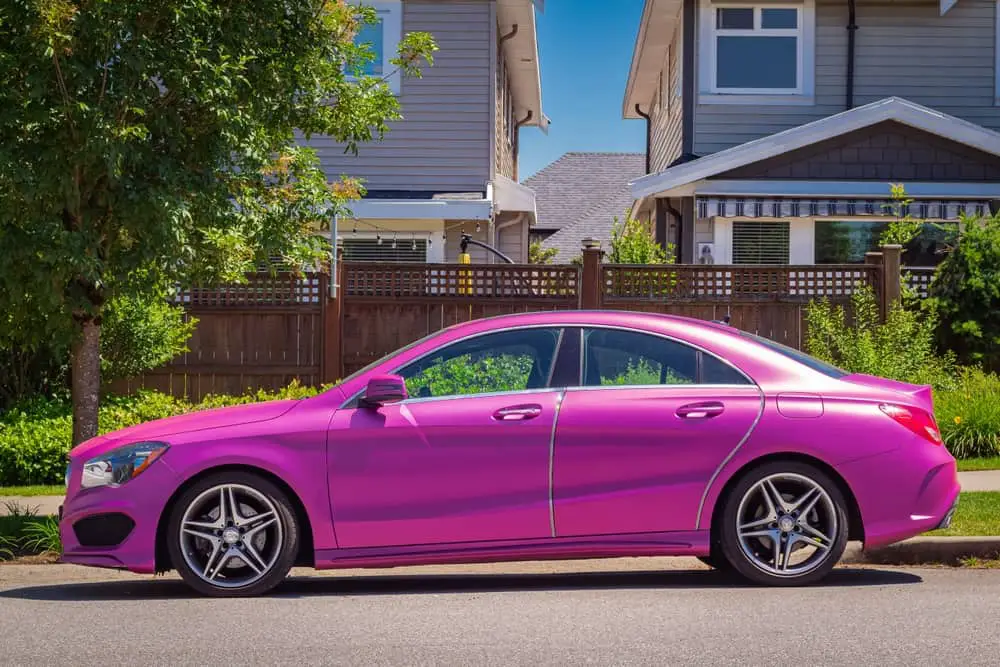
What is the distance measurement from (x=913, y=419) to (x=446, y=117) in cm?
1373

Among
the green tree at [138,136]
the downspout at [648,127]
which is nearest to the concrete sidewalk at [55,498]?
the green tree at [138,136]

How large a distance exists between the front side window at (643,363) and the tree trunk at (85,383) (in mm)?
3826

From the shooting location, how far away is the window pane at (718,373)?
7105 mm

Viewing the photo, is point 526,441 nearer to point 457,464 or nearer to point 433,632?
point 457,464

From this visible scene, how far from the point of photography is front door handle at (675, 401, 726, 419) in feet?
22.7

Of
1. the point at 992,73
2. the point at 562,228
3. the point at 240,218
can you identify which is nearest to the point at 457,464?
the point at 240,218

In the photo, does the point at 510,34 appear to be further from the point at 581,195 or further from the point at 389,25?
the point at 581,195

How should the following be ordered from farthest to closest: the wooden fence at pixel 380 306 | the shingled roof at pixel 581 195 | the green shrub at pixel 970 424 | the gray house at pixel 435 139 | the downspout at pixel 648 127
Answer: the shingled roof at pixel 581 195
the downspout at pixel 648 127
the gray house at pixel 435 139
the wooden fence at pixel 380 306
the green shrub at pixel 970 424

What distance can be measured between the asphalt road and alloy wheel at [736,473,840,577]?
6.6 inches

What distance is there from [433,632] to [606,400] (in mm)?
1701

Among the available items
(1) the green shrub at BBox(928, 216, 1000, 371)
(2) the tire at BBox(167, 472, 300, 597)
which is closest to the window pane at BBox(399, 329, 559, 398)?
(2) the tire at BBox(167, 472, 300, 597)

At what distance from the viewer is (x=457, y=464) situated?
22.5ft

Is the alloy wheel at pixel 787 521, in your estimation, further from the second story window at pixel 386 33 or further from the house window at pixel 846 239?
the second story window at pixel 386 33

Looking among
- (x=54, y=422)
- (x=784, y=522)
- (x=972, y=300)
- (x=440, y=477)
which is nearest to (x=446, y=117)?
(x=972, y=300)
